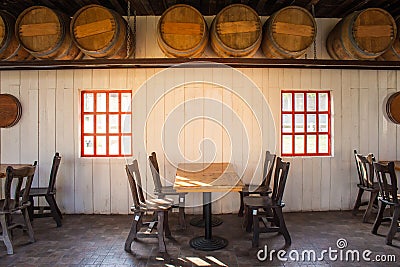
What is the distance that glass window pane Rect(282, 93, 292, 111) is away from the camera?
17.8 feet

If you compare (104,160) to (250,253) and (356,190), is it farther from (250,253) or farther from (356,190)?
(356,190)

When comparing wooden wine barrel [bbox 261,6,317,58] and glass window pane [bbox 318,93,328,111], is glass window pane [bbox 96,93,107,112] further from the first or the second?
glass window pane [bbox 318,93,328,111]

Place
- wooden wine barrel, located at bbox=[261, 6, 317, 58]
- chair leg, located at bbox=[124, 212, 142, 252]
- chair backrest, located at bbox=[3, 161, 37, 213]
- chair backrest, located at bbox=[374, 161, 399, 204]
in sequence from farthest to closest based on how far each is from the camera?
1. wooden wine barrel, located at bbox=[261, 6, 317, 58]
2. chair backrest, located at bbox=[374, 161, 399, 204]
3. chair leg, located at bbox=[124, 212, 142, 252]
4. chair backrest, located at bbox=[3, 161, 37, 213]

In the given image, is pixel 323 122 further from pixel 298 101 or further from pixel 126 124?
Answer: pixel 126 124

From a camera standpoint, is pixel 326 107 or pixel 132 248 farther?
pixel 326 107

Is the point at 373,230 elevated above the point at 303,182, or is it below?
below

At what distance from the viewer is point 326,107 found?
5.50 metres

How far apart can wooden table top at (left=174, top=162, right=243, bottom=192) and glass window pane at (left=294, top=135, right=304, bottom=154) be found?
1.15 metres

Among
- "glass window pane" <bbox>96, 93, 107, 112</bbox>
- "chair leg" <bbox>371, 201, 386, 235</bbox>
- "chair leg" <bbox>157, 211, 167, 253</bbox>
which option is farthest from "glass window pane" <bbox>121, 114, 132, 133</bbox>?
"chair leg" <bbox>371, 201, 386, 235</bbox>

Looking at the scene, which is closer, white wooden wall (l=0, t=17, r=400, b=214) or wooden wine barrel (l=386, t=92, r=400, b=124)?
white wooden wall (l=0, t=17, r=400, b=214)

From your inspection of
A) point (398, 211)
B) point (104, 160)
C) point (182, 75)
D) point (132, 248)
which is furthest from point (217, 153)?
point (398, 211)

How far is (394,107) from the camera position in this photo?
212 inches

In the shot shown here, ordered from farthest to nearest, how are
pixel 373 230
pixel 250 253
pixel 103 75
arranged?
pixel 103 75 → pixel 373 230 → pixel 250 253

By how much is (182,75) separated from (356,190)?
3185 mm
